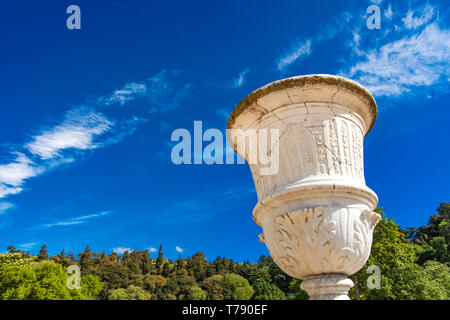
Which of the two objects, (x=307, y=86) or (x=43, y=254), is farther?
(x=43, y=254)

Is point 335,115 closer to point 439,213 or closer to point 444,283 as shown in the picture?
point 444,283

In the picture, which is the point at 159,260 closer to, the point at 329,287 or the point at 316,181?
the point at 329,287

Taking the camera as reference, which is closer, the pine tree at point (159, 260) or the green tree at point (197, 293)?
the green tree at point (197, 293)

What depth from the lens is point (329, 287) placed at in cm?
279

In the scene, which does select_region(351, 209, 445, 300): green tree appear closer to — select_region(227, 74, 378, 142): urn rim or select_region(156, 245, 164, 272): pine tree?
select_region(227, 74, 378, 142): urn rim

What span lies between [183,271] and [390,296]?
64.2 m

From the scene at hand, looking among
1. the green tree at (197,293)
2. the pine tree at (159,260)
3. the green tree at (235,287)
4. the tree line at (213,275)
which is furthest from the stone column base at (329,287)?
the pine tree at (159,260)

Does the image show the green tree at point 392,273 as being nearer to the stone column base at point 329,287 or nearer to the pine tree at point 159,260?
the stone column base at point 329,287

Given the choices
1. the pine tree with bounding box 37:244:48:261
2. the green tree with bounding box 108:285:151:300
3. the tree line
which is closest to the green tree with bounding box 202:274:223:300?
the tree line

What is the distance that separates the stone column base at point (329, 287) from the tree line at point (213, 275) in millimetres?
17458

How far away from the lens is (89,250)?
78.6m

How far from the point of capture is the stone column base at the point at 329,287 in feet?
9.12

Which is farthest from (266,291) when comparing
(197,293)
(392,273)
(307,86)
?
(307,86)

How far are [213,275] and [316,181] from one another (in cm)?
7770
